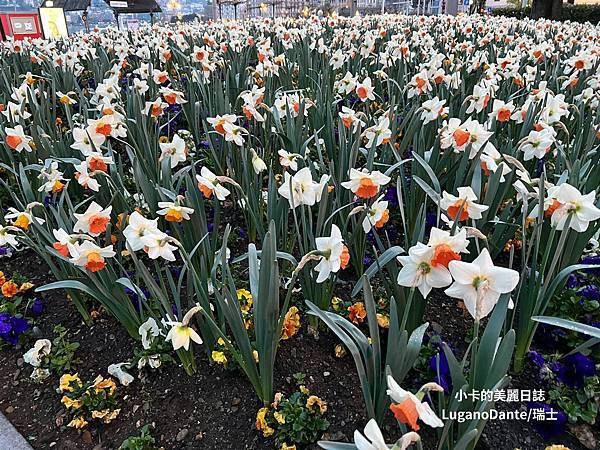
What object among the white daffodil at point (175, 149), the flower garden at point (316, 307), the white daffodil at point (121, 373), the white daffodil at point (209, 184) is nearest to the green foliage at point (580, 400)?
the flower garden at point (316, 307)

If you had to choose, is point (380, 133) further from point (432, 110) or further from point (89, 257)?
point (89, 257)

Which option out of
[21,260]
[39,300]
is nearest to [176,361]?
[39,300]

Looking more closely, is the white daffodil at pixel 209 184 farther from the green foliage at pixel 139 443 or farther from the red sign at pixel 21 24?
the red sign at pixel 21 24

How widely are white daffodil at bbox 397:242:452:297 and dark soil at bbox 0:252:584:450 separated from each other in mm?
588

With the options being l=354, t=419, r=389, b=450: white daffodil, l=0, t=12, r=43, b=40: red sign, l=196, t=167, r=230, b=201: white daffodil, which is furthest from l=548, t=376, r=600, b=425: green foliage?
l=0, t=12, r=43, b=40: red sign

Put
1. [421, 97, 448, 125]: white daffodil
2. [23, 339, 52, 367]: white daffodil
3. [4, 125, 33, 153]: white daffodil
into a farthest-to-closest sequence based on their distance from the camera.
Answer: [421, 97, 448, 125]: white daffodil → [4, 125, 33, 153]: white daffodil → [23, 339, 52, 367]: white daffodil

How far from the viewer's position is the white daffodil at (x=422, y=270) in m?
1.00

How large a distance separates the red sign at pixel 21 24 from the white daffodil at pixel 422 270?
10848 mm

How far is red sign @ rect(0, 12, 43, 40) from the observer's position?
9445 millimetres

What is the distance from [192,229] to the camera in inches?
69.9

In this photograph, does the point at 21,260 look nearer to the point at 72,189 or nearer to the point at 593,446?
the point at 72,189

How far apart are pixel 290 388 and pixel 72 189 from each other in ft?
5.69

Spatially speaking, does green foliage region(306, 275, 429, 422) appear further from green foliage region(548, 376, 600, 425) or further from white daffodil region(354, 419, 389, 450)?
green foliage region(548, 376, 600, 425)

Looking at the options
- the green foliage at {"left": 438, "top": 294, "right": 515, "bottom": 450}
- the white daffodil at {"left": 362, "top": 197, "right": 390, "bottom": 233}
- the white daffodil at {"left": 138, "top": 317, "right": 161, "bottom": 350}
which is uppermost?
the white daffodil at {"left": 362, "top": 197, "right": 390, "bottom": 233}
